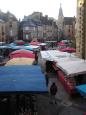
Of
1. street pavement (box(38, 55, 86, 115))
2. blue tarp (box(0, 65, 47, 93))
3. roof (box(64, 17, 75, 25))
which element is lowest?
street pavement (box(38, 55, 86, 115))

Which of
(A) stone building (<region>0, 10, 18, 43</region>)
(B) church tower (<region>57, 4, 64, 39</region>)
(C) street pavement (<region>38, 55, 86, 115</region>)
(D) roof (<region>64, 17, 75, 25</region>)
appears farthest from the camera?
A: (D) roof (<region>64, 17, 75, 25</region>)

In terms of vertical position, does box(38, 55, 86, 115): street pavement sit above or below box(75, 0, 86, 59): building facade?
below

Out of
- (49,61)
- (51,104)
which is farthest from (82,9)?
(51,104)

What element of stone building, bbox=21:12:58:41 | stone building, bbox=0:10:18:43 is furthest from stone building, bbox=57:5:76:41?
stone building, bbox=0:10:18:43

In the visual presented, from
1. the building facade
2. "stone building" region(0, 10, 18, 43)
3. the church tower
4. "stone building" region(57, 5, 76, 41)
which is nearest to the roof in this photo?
"stone building" region(57, 5, 76, 41)

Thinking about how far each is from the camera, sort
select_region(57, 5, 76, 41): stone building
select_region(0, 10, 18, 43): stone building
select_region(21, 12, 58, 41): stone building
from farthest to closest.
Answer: select_region(57, 5, 76, 41): stone building < select_region(21, 12, 58, 41): stone building < select_region(0, 10, 18, 43): stone building

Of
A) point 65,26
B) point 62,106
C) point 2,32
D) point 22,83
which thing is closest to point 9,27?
point 2,32

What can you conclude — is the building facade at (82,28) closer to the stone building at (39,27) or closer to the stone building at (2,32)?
the stone building at (2,32)

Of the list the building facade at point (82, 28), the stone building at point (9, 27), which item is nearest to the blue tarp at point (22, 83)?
the building facade at point (82, 28)

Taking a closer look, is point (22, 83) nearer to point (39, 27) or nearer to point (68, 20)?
point (39, 27)

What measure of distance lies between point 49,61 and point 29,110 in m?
19.3

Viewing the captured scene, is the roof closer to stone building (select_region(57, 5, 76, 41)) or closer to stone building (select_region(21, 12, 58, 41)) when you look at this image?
stone building (select_region(57, 5, 76, 41))

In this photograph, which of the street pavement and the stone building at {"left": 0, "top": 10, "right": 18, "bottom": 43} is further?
the stone building at {"left": 0, "top": 10, "right": 18, "bottom": 43}

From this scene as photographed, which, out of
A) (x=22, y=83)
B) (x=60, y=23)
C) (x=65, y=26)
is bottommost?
(x=22, y=83)
